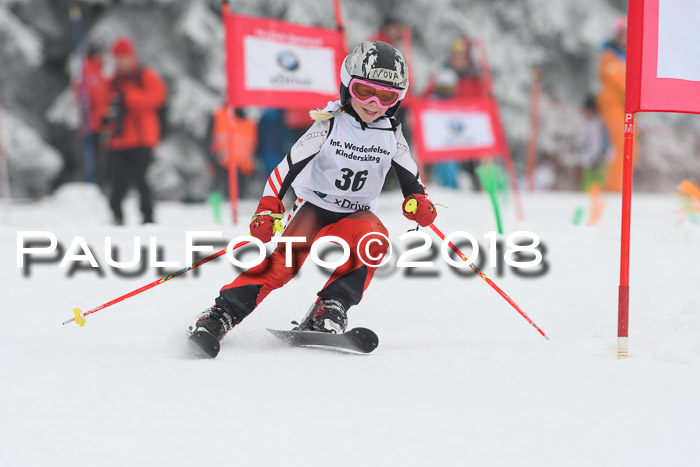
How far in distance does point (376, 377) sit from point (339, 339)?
462mm

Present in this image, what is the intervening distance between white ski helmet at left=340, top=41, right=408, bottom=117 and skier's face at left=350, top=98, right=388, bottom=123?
9 centimetres

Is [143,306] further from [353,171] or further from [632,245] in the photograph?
[632,245]

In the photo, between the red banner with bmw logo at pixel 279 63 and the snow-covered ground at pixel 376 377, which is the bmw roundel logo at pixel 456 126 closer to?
the red banner with bmw logo at pixel 279 63

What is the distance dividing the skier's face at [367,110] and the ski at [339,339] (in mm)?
906

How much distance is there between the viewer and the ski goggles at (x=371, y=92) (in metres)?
3.15

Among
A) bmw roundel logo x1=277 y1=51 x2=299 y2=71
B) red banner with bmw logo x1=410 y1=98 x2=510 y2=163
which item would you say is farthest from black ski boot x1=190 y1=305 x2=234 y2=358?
red banner with bmw logo x1=410 y1=98 x2=510 y2=163

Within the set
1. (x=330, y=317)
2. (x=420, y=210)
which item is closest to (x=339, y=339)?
(x=330, y=317)

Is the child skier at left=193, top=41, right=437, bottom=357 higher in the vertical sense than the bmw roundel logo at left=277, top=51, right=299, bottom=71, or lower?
lower

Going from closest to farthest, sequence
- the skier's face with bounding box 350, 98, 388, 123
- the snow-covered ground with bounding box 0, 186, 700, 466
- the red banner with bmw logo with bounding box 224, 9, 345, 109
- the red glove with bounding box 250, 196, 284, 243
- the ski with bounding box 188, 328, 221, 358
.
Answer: the snow-covered ground with bounding box 0, 186, 700, 466 → the ski with bounding box 188, 328, 221, 358 → the red glove with bounding box 250, 196, 284, 243 → the skier's face with bounding box 350, 98, 388, 123 → the red banner with bmw logo with bounding box 224, 9, 345, 109

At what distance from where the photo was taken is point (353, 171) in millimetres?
3291

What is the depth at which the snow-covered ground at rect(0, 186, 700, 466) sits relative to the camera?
188cm

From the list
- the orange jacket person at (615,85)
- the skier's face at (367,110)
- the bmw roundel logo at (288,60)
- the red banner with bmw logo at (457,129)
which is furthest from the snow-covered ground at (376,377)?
the orange jacket person at (615,85)

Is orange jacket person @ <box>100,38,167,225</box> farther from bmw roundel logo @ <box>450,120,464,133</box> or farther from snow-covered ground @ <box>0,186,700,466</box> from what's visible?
bmw roundel logo @ <box>450,120,464,133</box>

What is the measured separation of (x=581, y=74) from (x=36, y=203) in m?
10.7
